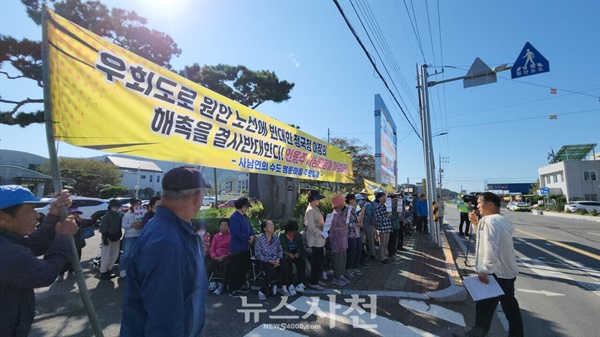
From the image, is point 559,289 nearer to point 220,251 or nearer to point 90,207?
point 220,251

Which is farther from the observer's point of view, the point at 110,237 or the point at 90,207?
the point at 90,207

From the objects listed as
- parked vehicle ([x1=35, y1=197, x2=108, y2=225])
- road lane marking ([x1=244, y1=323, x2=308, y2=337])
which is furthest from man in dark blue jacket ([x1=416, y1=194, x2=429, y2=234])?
parked vehicle ([x1=35, y1=197, x2=108, y2=225])

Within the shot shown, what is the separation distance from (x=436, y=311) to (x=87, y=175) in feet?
128

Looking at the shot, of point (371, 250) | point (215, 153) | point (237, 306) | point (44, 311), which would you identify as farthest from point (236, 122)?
point (371, 250)

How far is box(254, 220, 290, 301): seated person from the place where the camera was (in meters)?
4.80

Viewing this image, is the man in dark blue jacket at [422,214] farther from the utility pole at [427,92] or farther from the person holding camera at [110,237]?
the person holding camera at [110,237]

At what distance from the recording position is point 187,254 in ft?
4.81

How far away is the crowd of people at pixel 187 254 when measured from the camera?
134 centimetres

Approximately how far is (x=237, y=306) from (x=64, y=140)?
3303 mm

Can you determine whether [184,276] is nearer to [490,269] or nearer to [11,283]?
[11,283]

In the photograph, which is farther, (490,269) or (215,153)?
(215,153)

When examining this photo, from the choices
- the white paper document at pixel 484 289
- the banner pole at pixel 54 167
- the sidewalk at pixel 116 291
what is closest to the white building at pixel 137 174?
the sidewalk at pixel 116 291

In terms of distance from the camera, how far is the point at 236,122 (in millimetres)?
4695

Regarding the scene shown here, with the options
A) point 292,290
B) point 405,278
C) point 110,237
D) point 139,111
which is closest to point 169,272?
point 139,111
